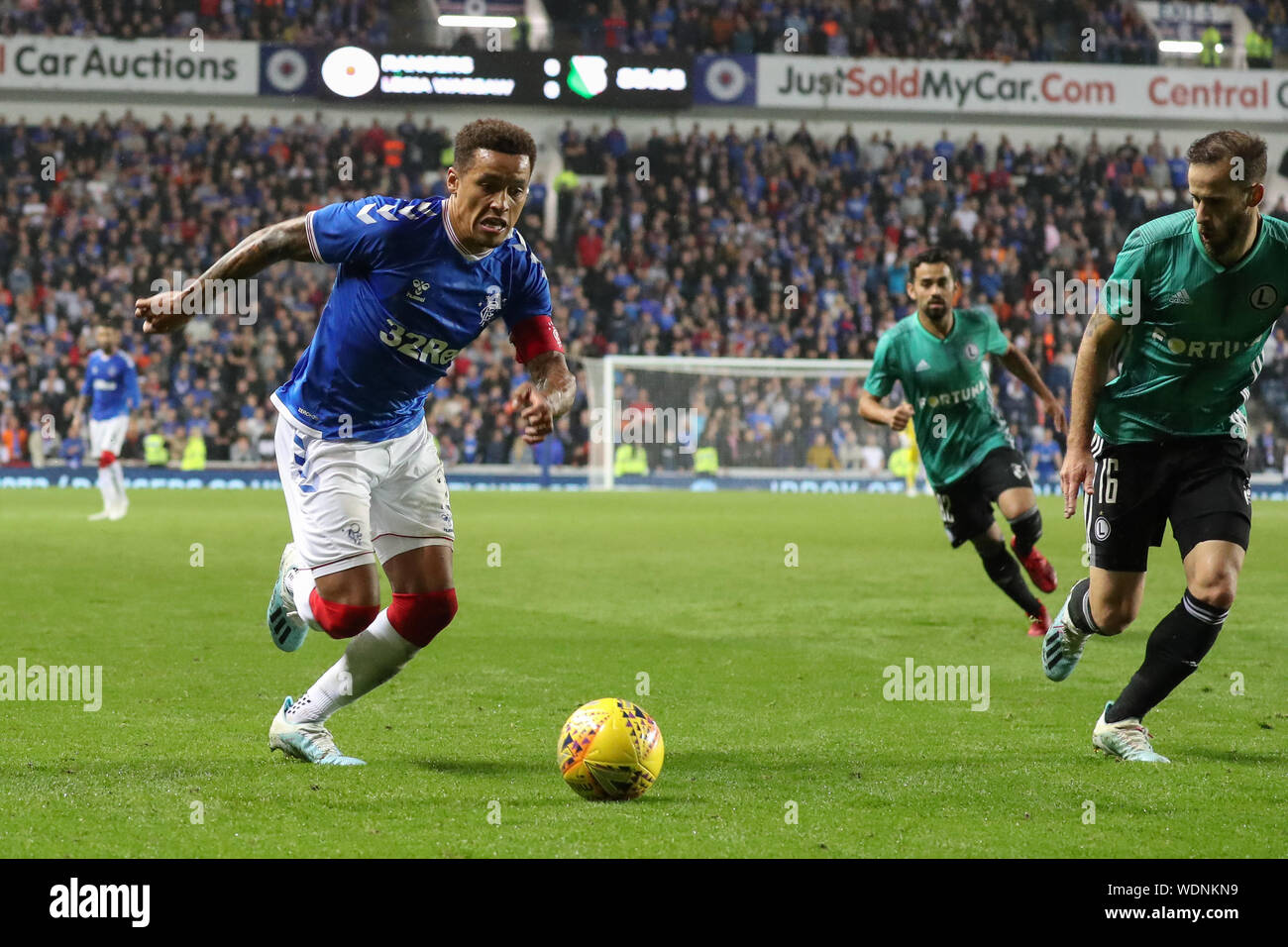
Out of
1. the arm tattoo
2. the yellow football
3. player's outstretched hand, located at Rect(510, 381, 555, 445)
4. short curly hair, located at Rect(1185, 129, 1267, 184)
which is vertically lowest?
the yellow football

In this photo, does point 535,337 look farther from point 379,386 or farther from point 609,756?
point 609,756

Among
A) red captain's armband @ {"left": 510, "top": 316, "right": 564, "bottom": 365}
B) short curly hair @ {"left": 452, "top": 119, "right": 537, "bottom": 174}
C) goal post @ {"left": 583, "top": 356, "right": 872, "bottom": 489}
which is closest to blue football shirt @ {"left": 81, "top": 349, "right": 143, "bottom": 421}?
goal post @ {"left": 583, "top": 356, "right": 872, "bottom": 489}

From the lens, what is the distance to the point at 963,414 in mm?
10031

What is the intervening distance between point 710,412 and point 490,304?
22.3m

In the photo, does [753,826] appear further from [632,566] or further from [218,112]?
[218,112]

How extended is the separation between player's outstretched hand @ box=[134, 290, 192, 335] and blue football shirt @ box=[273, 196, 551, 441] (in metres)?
0.56

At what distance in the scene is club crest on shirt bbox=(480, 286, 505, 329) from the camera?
6051 mm

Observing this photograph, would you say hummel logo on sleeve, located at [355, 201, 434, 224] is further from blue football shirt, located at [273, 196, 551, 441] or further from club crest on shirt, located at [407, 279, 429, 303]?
club crest on shirt, located at [407, 279, 429, 303]

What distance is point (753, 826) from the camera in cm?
482

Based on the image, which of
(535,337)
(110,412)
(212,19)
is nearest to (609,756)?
(535,337)

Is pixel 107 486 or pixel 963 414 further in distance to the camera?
pixel 107 486

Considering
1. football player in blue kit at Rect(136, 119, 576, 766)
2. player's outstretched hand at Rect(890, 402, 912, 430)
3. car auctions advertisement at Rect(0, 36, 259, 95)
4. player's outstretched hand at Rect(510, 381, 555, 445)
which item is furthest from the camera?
car auctions advertisement at Rect(0, 36, 259, 95)

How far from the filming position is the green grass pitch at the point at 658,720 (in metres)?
4.73
